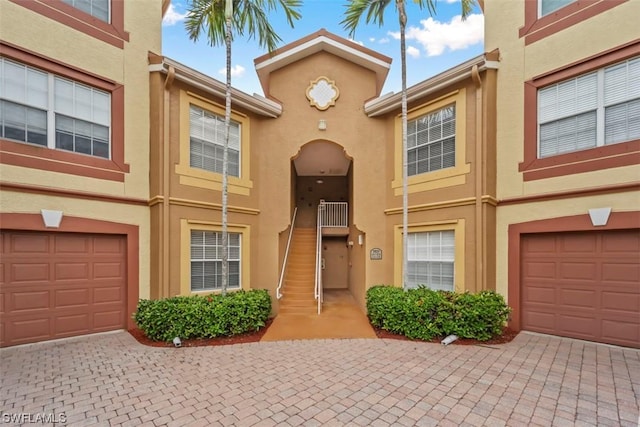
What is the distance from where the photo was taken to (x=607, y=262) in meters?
5.90

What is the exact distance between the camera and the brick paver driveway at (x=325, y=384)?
3.63 metres


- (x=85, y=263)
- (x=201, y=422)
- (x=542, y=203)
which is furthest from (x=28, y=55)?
(x=542, y=203)

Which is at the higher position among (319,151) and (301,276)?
(319,151)

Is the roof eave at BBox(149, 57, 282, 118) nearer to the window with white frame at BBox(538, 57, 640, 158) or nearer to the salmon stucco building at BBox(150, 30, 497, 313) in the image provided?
the salmon stucco building at BBox(150, 30, 497, 313)

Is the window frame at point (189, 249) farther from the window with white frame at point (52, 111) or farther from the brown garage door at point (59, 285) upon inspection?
the window with white frame at point (52, 111)

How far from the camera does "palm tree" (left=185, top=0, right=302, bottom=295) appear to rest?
7.20 metres

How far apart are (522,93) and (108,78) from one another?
10085 millimetres

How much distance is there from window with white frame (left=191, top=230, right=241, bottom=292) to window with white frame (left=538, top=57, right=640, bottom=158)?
333 inches

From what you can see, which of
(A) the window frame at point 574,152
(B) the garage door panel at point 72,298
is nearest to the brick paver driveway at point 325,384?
(B) the garage door panel at point 72,298

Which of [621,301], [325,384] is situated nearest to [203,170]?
[325,384]

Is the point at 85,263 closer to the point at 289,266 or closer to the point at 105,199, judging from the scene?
the point at 105,199

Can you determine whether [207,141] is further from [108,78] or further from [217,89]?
[108,78]

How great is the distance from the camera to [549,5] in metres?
6.88

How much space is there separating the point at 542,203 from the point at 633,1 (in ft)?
14.0
